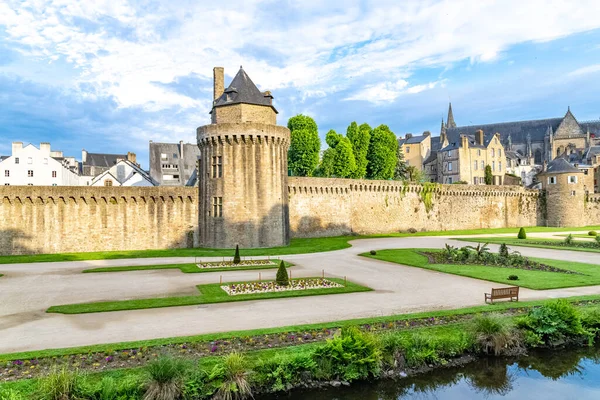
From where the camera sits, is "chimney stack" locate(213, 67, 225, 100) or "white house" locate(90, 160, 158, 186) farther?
"white house" locate(90, 160, 158, 186)

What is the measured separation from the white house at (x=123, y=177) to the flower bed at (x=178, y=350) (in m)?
50.6

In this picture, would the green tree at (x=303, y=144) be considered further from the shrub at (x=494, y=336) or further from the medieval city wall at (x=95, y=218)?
the shrub at (x=494, y=336)

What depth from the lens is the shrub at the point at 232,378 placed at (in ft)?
29.9

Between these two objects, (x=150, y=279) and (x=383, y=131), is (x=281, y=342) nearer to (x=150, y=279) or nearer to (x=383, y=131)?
(x=150, y=279)

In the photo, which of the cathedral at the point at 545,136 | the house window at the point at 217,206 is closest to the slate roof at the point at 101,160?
the house window at the point at 217,206

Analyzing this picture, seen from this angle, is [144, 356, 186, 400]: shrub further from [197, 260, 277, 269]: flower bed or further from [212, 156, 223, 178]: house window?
[212, 156, 223, 178]: house window

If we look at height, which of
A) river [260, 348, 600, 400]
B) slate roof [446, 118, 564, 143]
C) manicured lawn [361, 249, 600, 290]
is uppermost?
slate roof [446, 118, 564, 143]

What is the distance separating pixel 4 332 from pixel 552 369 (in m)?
15.2

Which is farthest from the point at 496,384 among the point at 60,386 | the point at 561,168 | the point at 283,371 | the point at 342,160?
the point at 561,168

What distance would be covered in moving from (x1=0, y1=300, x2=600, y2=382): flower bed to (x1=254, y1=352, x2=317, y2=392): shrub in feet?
4.03

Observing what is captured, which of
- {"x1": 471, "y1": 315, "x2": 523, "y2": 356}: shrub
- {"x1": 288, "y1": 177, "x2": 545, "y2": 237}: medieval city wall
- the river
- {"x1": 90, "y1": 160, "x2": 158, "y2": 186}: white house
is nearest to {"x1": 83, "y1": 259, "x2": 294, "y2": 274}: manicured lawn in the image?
{"x1": 471, "y1": 315, "x2": 523, "y2": 356}: shrub

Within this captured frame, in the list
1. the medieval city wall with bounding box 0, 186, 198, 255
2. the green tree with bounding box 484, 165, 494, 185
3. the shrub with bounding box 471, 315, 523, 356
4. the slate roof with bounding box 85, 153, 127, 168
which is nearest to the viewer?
the shrub with bounding box 471, 315, 523, 356

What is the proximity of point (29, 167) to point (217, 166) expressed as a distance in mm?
33698

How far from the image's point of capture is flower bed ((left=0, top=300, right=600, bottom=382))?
375 inches
